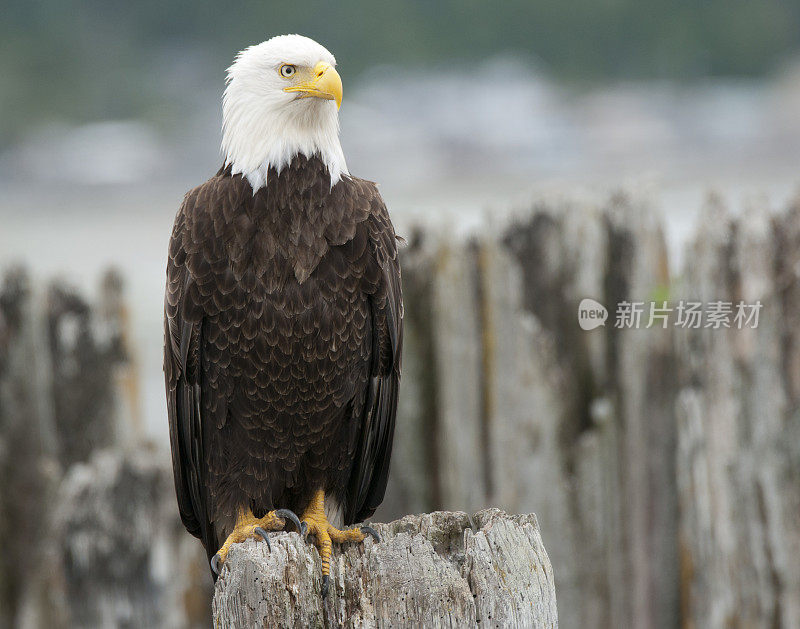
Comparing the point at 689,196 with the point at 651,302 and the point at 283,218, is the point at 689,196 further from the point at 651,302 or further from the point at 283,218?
the point at 283,218

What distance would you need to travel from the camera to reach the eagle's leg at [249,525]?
3283mm

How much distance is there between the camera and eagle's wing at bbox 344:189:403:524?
3393mm

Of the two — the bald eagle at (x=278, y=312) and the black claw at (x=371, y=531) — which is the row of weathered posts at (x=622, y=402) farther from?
the black claw at (x=371, y=531)

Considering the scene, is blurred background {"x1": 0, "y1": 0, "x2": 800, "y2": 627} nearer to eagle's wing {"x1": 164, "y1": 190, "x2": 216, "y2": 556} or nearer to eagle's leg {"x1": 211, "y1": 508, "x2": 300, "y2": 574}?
eagle's wing {"x1": 164, "y1": 190, "x2": 216, "y2": 556}

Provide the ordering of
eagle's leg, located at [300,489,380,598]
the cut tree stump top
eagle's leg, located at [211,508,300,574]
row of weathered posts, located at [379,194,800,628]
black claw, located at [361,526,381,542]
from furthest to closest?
row of weathered posts, located at [379,194,800,628] → eagle's leg, located at [211,508,300,574] → eagle's leg, located at [300,489,380,598] → black claw, located at [361,526,381,542] → the cut tree stump top

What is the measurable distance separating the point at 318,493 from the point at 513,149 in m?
27.2

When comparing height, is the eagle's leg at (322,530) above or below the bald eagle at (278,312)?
below

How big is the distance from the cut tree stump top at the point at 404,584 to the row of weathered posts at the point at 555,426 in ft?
5.34

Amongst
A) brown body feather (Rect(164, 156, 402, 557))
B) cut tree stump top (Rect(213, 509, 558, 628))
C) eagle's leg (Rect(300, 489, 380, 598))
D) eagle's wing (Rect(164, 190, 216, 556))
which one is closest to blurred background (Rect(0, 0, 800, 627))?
eagle's wing (Rect(164, 190, 216, 556))

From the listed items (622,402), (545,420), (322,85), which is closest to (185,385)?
(322,85)

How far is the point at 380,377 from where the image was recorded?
354cm

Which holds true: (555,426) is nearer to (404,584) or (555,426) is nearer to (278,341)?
(278,341)

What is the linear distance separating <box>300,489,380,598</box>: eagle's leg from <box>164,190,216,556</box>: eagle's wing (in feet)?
1.25

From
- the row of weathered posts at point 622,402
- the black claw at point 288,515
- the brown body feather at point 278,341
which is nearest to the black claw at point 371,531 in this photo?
the black claw at point 288,515
